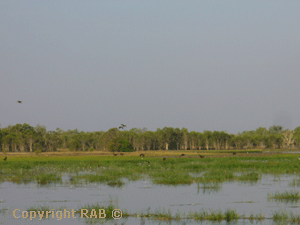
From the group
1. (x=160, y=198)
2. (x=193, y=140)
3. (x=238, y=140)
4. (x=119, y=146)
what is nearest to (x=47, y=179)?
(x=160, y=198)

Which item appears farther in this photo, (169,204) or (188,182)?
(188,182)

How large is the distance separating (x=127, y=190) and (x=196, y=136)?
130 meters

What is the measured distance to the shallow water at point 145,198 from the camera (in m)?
16.8

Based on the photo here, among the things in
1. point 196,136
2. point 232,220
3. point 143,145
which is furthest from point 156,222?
point 196,136

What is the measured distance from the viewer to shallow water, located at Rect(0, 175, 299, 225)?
16797 mm

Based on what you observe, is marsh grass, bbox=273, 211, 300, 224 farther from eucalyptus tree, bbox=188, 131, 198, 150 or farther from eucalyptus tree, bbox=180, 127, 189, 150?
eucalyptus tree, bbox=188, 131, 198, 150

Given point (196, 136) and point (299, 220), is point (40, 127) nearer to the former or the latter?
point (196, 136)

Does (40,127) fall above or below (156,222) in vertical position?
above

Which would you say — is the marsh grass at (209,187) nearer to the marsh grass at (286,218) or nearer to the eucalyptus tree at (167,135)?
the marsh grass at (286,218)

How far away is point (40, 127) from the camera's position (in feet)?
465
